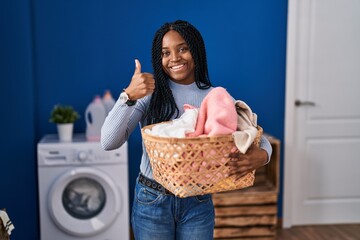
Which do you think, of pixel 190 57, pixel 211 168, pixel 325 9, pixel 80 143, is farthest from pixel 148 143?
pixel 325 9

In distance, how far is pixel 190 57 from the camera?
1399 mm

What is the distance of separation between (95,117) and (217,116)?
2.05 metres

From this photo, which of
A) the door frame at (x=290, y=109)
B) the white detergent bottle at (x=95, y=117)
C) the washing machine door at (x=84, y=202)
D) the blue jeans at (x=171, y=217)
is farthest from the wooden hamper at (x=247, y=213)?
the blue jeans at (x=171, y=217)

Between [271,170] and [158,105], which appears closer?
[158,105]

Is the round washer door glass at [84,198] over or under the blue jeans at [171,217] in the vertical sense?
under

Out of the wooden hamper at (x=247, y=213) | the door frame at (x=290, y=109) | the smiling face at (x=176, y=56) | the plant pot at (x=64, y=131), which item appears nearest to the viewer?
the smiling face at (x=176, y=56)

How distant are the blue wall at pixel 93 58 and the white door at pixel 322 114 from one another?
117mm

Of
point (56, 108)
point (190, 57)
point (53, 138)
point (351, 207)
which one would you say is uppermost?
point (190, 57)

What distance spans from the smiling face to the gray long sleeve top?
6 centimetres

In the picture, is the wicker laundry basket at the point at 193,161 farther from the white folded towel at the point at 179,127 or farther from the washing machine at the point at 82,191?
the washing machine at the point at 82,191

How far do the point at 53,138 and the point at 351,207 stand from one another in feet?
7.80

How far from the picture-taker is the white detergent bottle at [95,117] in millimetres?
3072

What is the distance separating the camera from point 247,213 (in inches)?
125

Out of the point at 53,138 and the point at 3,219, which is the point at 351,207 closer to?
the point at 53,138
